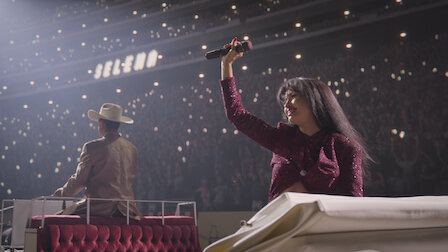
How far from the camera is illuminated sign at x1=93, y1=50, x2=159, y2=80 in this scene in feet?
36.3

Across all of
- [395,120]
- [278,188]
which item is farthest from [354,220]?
[395,120]

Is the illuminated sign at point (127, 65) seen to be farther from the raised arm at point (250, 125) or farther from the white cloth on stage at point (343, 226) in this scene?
the white cloth on stage at point (343, 226)

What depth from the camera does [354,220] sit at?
363mm

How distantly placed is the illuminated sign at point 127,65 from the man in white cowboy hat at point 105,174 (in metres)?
7.54

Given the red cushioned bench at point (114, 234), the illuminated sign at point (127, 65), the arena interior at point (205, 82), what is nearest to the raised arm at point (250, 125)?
the red cushioned bench at point (114, 234)

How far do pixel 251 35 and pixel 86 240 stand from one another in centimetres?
755

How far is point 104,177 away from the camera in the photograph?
3457 mm

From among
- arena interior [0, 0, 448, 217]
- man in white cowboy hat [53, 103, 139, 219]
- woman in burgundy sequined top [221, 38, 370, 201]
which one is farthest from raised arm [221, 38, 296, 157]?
arena interior [0, 0, 448, 217]

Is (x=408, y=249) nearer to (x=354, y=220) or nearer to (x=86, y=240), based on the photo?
(x=354, y=220)

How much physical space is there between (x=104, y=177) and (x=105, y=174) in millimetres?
24

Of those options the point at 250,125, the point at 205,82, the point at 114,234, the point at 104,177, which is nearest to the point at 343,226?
the point at 250,125

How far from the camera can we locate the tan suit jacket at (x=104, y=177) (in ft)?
10.9

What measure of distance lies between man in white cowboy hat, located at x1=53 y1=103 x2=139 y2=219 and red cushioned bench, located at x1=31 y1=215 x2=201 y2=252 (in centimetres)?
13

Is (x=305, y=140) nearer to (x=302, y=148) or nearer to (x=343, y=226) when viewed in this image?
(x=302, y=148)
